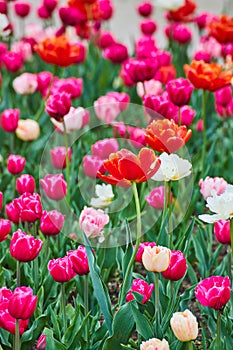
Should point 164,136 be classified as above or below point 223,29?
above

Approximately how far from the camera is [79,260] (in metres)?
1.68

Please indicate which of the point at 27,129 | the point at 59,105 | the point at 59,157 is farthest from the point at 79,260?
the point at 27,129

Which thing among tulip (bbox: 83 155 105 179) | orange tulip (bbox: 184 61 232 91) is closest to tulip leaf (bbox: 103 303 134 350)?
tulip (bbox: 83 155 105 179)

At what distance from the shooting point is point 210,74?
239 centimetres

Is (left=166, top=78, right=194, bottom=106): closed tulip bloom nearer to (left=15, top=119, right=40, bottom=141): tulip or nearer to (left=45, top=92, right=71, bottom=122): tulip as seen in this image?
(left=45, top=92, right=71, bottom=122): tulip

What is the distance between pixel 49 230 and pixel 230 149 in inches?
43.3

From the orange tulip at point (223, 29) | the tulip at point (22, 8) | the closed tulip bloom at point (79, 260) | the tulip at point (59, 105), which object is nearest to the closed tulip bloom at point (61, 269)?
the closed tulip bloom at point (79, 260)

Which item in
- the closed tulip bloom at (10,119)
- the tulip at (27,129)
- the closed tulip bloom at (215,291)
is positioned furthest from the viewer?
the tulip at (27,129)

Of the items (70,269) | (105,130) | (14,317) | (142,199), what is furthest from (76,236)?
(105,130)

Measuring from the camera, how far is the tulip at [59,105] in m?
2.16

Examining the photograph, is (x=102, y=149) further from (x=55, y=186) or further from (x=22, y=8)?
(x=22, y=8)

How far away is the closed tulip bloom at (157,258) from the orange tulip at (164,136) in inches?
12.8

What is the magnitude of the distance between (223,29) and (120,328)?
170cm

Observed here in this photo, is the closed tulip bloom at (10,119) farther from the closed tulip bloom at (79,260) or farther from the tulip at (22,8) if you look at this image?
the tulip at (22,8)
